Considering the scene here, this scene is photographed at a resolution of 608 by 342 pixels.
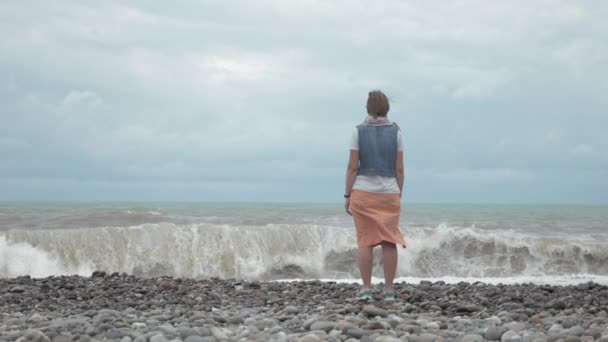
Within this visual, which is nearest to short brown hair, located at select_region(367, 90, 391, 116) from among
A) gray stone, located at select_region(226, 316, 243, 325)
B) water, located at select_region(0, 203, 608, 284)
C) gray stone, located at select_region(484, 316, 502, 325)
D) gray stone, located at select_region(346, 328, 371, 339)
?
gray stone, located at select_region(484, 316, 502, 325)

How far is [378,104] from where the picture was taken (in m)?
6.84

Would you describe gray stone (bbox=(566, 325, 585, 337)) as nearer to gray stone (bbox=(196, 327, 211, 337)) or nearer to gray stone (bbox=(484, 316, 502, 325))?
gray stone (bbox=(484, 316, 502, 325))

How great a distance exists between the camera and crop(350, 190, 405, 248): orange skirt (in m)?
6.75

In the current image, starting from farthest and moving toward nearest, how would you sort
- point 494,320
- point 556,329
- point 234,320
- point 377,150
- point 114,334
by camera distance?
point 377,150, point 494,320, point 234,320, point 556,329, point 114,334

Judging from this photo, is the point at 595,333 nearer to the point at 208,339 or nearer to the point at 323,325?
the point at 323,325

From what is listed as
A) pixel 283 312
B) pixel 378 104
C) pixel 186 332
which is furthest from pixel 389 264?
pixel 186 332

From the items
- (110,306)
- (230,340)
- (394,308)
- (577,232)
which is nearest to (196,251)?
(110,306)

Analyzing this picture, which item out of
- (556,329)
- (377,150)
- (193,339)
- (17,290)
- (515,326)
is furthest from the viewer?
(17,290)

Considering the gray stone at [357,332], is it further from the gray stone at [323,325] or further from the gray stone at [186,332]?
the gray stone at [186,332]

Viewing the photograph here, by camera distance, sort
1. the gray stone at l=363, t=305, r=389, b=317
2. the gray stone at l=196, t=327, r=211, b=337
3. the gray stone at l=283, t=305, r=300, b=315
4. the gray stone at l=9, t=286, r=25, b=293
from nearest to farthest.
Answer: the gray stone at l=196, t=327, r=211, b=337 < the gray stone at l=363, t=305, r=389, b=317 < the gray stone at l=283, t=305, r=300, b=315 < the gray stone at l=9, t=286, r=25, b=293

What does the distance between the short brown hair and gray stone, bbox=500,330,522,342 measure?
8.83 feet

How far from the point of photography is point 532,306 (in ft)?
22.3

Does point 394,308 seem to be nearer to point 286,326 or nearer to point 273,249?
point 286,326

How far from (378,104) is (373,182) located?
762 mm
